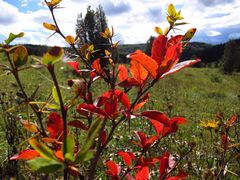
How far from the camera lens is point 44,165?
563 mm

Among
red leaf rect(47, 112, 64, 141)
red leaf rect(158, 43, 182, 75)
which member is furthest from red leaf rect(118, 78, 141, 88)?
red leaf rect(47, 112, 64, 141)

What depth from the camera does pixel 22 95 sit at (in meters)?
0.83

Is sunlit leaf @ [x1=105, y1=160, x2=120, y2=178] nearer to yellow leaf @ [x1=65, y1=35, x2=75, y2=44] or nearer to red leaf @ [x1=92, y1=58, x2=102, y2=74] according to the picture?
red leaf @ [x1=92, y1=58, x2=102, y2=74]

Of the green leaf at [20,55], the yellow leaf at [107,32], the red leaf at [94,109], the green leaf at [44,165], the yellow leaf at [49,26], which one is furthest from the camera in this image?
the yellow leaf at [107,32]

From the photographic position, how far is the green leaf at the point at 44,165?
0.55 metres

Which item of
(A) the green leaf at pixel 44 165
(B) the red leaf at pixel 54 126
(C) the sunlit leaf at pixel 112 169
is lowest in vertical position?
(C) the sunlit leaf at pixel 112 169

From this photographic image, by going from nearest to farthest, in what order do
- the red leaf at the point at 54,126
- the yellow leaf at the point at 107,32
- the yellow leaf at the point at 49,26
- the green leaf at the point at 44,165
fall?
the green leaf at the point at 44,165
the red leaf at the point at 54,126
the yellow leaf at the point at 49,26
the yellow leaf at the point at 107,32

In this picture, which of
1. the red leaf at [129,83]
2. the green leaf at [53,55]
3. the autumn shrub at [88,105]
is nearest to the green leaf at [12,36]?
the autumn shrub at [88,105]

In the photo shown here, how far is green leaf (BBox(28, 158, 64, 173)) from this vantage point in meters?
0.55

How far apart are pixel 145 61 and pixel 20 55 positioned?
283mm

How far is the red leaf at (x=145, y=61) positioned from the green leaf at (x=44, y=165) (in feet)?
0.96

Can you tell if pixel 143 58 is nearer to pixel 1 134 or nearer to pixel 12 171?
pixel 12 171

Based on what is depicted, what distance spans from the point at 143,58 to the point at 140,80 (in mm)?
147

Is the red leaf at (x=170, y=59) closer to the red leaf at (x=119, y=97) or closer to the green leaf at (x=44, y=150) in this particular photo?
the red leaf at (x=119, y=97)
